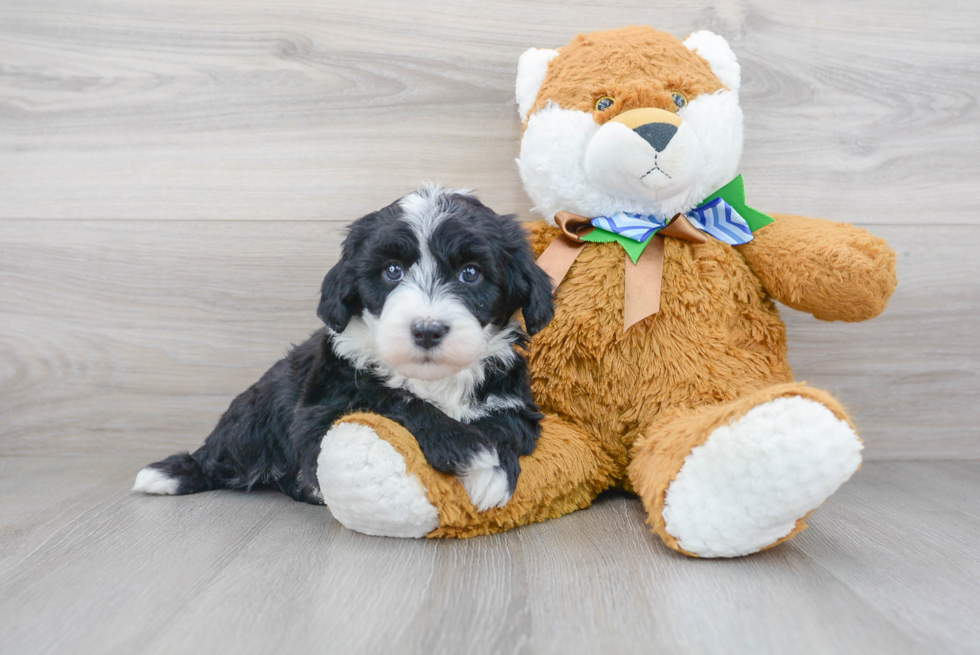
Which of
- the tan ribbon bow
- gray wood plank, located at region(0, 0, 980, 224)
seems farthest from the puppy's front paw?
gray wood plank, located at region(0, 0, 980, 224)

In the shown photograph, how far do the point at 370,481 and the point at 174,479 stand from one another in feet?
2.29

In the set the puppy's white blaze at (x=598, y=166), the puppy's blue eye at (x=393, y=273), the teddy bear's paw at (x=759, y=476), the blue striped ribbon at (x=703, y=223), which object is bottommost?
the teddy bear's paw at (x=759, y=476)

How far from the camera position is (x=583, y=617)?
997 millimetres

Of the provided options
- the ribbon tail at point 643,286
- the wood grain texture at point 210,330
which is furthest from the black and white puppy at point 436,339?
the wood grain texture at point 210,330

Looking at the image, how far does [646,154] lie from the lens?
145 centimetres

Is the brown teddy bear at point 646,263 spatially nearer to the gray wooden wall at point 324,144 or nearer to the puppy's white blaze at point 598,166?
the puppy's white blaze at point 598,166

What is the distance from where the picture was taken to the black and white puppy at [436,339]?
1208 millimetres

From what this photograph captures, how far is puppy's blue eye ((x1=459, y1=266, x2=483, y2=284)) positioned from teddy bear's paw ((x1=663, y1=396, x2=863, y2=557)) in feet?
1.57

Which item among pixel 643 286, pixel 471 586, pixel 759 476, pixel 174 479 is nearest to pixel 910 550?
pixel 759 476

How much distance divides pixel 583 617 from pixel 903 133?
1.69 m

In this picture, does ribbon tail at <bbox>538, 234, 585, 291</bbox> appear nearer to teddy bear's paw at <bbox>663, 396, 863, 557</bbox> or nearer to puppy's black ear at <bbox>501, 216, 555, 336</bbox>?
puppy's black ear at <bbox>501, 216, 555, 336</bbox>

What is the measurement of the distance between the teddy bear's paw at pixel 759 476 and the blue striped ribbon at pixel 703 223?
1.70ft

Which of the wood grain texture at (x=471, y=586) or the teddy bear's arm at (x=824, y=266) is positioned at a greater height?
the teddy bear's arm at (x=824, y=266)

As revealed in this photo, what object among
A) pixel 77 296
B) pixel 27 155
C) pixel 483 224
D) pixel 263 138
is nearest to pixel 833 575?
pixel 483 224
